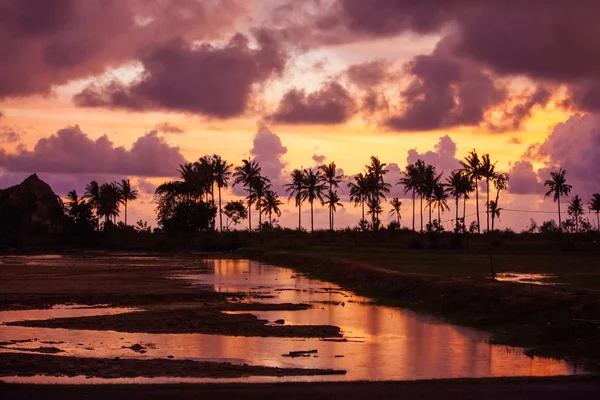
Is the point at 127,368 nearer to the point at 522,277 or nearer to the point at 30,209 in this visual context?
the point at 522,277

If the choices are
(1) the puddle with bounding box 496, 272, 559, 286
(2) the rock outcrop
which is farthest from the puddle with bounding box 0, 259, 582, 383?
(2) the rock outcrop

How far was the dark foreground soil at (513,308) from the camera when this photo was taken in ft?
64.1

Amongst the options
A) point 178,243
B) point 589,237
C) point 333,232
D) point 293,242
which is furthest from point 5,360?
point 333,232

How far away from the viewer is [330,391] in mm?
14852

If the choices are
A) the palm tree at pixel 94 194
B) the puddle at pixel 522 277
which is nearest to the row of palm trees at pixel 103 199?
the palm tree at pixel 94 194

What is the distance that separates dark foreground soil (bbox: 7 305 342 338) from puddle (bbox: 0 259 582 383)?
0.75m

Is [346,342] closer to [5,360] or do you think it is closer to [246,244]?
[5,360]

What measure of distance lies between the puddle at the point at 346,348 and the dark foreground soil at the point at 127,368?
19.2 inches

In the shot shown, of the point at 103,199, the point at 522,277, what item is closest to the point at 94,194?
the point at 103,199

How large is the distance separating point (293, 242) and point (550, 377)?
76.3 m

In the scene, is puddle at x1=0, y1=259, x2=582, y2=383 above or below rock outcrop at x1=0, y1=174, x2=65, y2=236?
below

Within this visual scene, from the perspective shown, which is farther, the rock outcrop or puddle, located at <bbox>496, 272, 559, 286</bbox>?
the rock outcrop

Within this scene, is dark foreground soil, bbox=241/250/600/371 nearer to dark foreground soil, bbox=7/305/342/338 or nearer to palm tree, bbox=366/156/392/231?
dark foreground soil, bbox=7/305/342/338

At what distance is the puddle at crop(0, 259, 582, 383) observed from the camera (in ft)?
56.7
